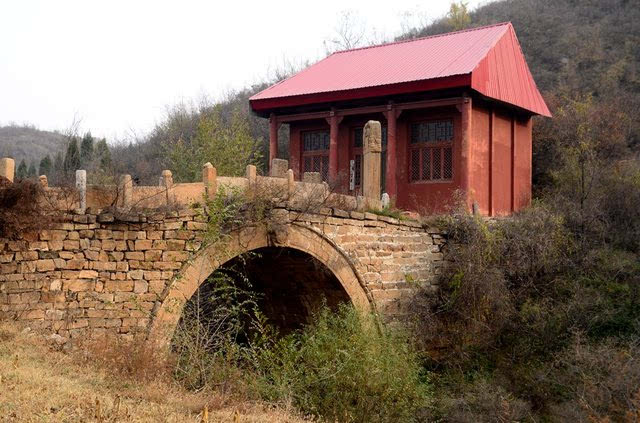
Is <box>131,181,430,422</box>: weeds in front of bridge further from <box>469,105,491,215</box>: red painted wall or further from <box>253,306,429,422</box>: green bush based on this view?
<box>469,105,491,215</box>: red painted wall

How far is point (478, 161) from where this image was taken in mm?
18406

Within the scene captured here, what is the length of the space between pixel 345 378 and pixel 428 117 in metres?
9.74

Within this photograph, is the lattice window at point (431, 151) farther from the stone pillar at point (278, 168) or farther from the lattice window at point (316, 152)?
the stone pillar at point (278, 168)

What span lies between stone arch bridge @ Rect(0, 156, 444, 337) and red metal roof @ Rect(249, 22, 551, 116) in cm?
557

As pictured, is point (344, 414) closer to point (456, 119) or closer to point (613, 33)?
point (456, 119)

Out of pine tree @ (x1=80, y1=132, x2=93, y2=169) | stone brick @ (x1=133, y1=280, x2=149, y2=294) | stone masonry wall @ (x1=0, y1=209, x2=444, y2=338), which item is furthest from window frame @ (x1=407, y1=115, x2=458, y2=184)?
pine tree @ (x1=80, y1=132, x2=93, y2=169)

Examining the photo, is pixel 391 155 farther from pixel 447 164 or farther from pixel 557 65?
pixel 557 65

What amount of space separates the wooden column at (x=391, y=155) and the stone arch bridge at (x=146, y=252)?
5.38m

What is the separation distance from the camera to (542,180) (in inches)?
918

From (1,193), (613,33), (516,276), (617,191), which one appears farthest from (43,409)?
(613,33)

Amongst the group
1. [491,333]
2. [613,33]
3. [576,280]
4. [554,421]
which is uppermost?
[613,33]

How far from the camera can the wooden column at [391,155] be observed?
18.4 meters

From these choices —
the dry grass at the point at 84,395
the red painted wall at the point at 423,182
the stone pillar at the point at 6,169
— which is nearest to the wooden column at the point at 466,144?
the red painted wall at the point at 423,182

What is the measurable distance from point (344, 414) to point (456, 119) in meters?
9.89
